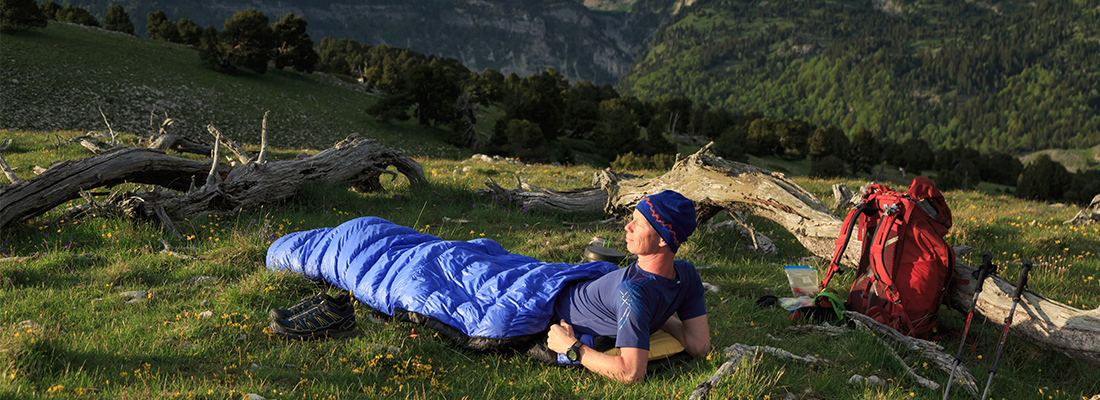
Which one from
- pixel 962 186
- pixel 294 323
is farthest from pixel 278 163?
pixel 962 186

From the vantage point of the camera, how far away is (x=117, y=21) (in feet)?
211

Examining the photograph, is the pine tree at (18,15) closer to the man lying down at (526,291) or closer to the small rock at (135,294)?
the small rock at (135,294)

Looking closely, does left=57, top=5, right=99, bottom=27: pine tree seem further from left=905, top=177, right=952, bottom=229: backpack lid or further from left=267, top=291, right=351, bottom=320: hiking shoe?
left=905, top=177, right=952, bottom=229: backpack lid

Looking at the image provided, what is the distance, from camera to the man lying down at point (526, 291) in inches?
143

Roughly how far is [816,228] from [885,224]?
4.84ft

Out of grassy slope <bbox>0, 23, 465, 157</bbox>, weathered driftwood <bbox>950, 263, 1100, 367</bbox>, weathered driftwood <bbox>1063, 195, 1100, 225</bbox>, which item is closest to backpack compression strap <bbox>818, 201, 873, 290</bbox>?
weathered driftwood <bbox>950, 263, 1100, 367</bbox>

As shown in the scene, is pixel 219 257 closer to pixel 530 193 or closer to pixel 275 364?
pixel 275 364

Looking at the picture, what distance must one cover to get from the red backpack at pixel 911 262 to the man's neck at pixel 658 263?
2.78 metres

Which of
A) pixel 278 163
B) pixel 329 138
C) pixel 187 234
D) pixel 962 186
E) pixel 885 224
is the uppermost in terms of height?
pixel 885 224

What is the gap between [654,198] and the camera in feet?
11.9

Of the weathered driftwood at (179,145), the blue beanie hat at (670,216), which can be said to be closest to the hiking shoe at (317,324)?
the blue beanie hat at (670,216)

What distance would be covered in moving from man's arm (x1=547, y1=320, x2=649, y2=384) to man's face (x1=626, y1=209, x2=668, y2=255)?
701 mm

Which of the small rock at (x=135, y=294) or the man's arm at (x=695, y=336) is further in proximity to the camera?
the small rock at (x=135, y=294)

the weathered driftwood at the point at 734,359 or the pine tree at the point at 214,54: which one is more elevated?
the pine tree at the point at 214,54
